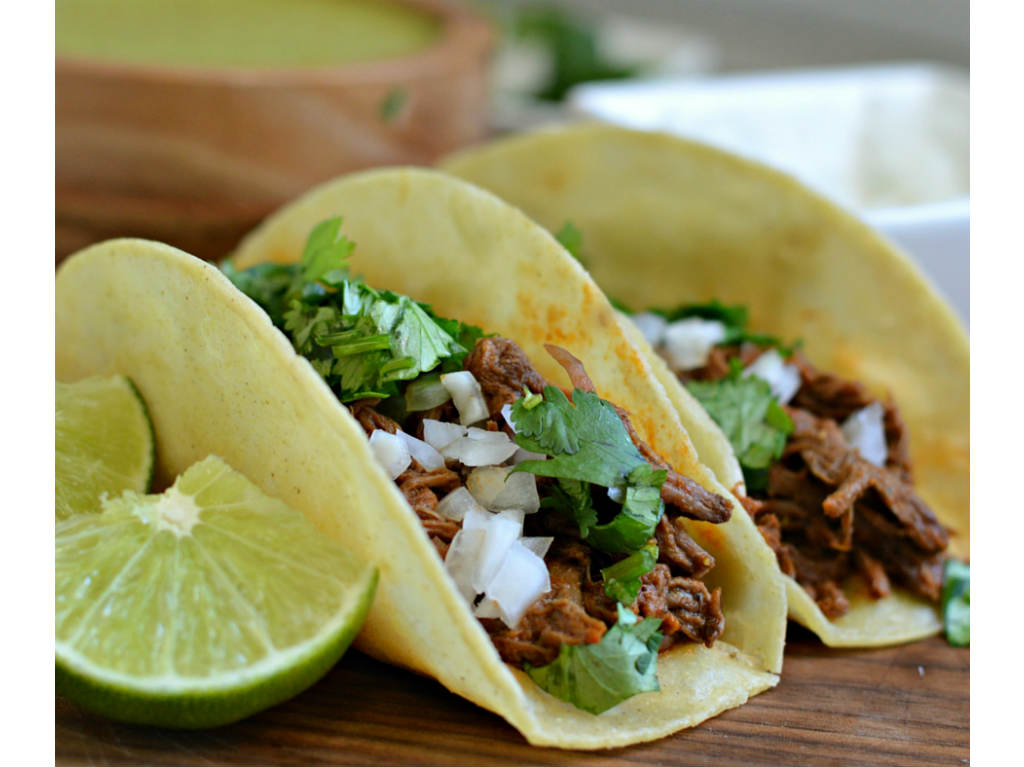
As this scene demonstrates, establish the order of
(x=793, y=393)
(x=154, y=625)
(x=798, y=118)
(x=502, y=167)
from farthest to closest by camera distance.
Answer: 1. (x=798, y=118)
2. (x=502, y=167)
3. (x=793, y=393)
4. (x=154, y=625)

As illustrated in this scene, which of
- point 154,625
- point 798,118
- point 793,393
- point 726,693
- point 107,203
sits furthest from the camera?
point 798,118

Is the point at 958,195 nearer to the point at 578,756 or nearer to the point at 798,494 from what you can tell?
the point at 798,494

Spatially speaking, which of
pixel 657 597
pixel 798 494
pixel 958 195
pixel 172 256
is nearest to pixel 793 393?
pixel 798 494

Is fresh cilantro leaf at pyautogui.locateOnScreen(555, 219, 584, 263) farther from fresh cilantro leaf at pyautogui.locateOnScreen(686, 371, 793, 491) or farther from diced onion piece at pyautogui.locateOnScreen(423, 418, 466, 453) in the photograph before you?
diced onion piece at pyautogui.locateOnScreen(423, 418, 466, 453)

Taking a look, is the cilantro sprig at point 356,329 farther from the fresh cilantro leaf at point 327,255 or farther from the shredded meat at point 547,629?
the shredded meat at point 547,629

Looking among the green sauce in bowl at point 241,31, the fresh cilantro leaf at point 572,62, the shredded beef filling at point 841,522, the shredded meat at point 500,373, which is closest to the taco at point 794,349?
the shredded beef filling at point 841,522

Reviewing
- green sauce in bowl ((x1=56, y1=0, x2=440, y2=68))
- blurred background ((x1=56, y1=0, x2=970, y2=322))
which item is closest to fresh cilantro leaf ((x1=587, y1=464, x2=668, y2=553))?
blurred background ((x1=56, y1=0, x2=970, y2=322))
